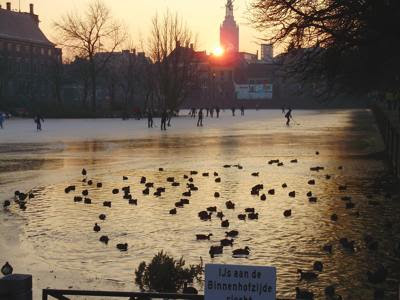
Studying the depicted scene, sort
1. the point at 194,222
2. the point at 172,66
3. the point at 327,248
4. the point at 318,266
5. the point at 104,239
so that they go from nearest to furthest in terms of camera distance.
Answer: the point at 318,266
the point at 327,248
the point at 104,239
the point at 194,222
the point at 172,66

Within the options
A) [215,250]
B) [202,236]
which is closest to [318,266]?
[215,250]

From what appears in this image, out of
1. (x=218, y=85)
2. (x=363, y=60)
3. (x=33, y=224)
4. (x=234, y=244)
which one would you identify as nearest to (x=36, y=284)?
(x=234, y=244)

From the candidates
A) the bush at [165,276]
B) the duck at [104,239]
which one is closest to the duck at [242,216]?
the duck at [104,239]

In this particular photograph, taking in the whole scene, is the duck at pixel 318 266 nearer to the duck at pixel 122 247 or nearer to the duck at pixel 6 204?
the duck at pixel 122 247

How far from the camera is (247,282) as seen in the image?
3.77 metres

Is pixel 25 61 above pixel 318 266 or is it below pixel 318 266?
above

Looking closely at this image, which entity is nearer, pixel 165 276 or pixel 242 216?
pixel 165 276

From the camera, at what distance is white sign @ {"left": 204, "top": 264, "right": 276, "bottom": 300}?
12.3ft

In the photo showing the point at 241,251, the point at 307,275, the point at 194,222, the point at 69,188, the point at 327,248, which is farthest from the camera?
the point at 69,188

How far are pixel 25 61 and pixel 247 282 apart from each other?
393ft

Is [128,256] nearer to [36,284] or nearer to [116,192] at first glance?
[36,284]

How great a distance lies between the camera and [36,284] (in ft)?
24.7

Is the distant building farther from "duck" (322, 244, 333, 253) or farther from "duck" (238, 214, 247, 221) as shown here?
"duck" (322, 244, 333, 253)

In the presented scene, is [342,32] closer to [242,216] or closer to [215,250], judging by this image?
[242,216]
